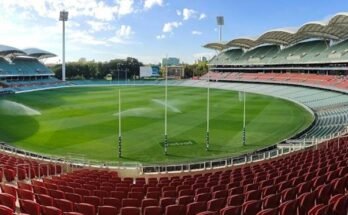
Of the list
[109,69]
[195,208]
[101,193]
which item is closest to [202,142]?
[101,193]

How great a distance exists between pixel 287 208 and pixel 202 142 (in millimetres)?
28237

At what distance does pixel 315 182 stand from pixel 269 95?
244 feet

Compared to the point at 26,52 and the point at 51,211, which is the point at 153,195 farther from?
the point at 26,52

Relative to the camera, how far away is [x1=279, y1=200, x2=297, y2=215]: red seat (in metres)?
8.67

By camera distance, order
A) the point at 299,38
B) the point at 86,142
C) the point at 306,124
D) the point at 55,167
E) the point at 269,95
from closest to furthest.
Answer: the point at 55,167 → the point at 86,142 → the point at 306,124 → the point at 269,95 → the point at 299,38

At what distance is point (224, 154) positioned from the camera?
32594 millimetres

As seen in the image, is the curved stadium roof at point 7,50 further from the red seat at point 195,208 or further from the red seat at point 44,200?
the red seat at point 195,208

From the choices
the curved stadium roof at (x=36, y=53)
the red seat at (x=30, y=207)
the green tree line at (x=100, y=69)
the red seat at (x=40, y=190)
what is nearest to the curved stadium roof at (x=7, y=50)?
the curved stadium roof at (x=36, y=53)

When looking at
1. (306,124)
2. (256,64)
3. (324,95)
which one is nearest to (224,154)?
(306,124)

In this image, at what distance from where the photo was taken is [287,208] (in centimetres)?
875

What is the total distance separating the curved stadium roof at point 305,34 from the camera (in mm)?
74300

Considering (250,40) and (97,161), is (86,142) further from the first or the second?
(250,40)

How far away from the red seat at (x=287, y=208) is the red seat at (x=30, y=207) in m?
5.59

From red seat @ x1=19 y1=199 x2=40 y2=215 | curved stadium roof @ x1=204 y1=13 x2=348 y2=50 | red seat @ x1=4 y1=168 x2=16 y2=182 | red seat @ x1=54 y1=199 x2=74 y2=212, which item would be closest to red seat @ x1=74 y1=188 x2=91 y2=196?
red seat @ x1=54 y1=199 x2=74 y2=212
